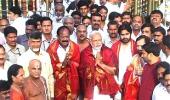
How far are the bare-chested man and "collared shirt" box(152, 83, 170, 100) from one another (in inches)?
57.2

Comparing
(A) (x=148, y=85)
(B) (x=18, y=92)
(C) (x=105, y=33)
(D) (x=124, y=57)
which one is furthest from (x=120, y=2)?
(B) (x=18, y=92)

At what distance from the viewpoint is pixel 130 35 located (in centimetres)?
877

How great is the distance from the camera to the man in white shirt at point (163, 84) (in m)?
7.23

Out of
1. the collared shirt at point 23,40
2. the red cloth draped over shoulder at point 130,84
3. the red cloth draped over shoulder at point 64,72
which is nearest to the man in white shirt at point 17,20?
the collared shirt at point 23,40

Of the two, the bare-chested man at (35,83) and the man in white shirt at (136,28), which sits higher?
the man in white shirt at (136,28)

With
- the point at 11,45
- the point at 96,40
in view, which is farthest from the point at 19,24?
the point at 96,40

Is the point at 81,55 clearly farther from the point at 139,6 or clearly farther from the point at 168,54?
the point at 139,6

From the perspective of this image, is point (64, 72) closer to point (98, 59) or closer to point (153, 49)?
point (98, 59)

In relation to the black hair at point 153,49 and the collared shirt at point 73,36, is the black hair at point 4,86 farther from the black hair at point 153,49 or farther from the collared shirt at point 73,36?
the collared shirt at point 73,36

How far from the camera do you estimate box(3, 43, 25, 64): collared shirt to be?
840cm

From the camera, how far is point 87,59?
27.9 feet

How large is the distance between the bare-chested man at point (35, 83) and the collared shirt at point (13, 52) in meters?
0.90

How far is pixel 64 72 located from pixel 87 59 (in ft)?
1.35

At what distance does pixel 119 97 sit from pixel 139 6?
13.3 feet
